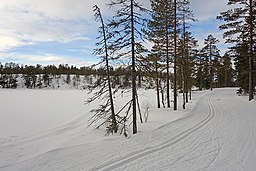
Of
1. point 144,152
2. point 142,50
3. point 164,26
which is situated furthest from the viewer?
point 164,26

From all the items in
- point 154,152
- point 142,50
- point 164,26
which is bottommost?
point 154,152

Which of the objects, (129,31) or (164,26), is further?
(164,26)

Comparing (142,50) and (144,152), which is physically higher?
(142,50)

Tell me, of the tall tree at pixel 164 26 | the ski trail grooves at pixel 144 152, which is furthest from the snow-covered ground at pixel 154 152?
the tall tree at pixel 164 26

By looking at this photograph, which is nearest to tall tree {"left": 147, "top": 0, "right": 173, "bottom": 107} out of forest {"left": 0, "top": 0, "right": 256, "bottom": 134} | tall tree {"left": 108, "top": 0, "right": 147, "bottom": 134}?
forest {"left": 0, "top": 0, "right": 256, "bottom": 134}

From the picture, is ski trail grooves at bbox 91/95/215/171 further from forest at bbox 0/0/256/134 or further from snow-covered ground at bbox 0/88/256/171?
forest at bbox 0/0/256/134

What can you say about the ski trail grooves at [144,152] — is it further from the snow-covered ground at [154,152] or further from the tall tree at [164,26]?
the tall tree at [164,26]

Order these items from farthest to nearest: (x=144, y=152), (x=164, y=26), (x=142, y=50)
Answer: (x=164, y=26), (x=142, y=50), (x=144, y=152)

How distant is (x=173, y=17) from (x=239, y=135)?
34.2ft

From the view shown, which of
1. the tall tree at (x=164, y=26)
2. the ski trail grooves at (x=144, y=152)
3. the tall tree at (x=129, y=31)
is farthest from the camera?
the tall tree at (x=164, y=26)

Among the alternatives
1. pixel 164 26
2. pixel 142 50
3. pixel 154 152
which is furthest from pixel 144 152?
pixel 164 26

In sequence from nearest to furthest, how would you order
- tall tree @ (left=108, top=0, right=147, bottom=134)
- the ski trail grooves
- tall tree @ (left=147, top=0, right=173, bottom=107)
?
the ski trail grooves, tall tree @ (left=108, top=0, right=147, bottom=134), tall tree @ (left=147, top=0, right=173, bottom=107)

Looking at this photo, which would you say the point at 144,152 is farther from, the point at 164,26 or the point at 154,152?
the point at 164,26

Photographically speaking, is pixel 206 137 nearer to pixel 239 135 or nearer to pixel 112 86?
pixel 239 135
